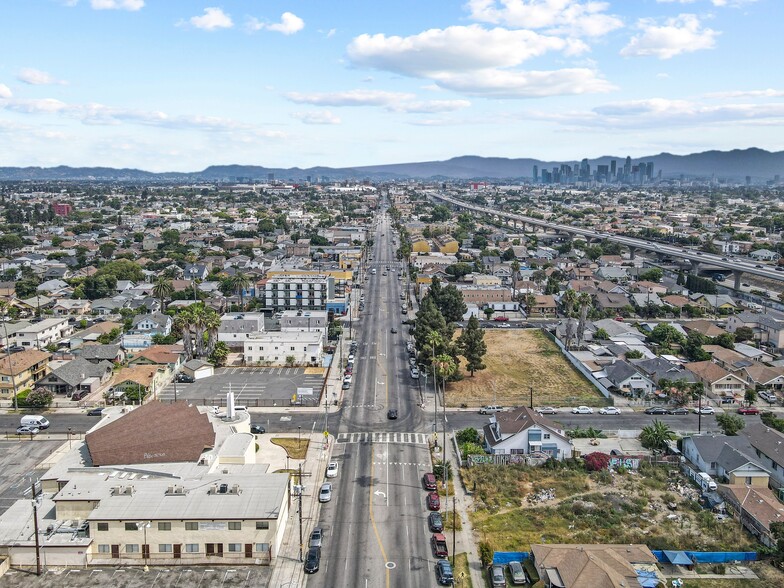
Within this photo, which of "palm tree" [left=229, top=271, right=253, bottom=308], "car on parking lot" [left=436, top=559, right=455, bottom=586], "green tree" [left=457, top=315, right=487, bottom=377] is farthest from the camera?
"palm tree" [left=229, top=271, right=253, bottom=308]

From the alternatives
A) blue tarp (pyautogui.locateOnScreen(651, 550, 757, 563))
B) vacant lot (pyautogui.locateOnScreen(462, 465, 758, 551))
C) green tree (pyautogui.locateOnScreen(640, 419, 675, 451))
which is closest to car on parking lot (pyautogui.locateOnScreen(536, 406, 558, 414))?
green tree (pyautogui.locateOnScreen(640, 419, 675, 451))

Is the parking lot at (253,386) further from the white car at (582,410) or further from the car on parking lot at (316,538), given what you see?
the white car at (582,410)

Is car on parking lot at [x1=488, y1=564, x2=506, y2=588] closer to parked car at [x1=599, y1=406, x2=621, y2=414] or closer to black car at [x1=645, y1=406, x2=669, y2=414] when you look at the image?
parked car at [x1=599, y1=406, x2=621, y2=414]

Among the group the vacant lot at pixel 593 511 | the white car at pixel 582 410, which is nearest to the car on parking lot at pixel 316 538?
the vacant lot at pixel 593 511

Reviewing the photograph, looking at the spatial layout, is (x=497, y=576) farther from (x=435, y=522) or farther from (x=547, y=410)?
(x=547, y=410)

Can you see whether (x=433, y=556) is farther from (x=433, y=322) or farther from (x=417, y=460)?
(x=433, y=322)
